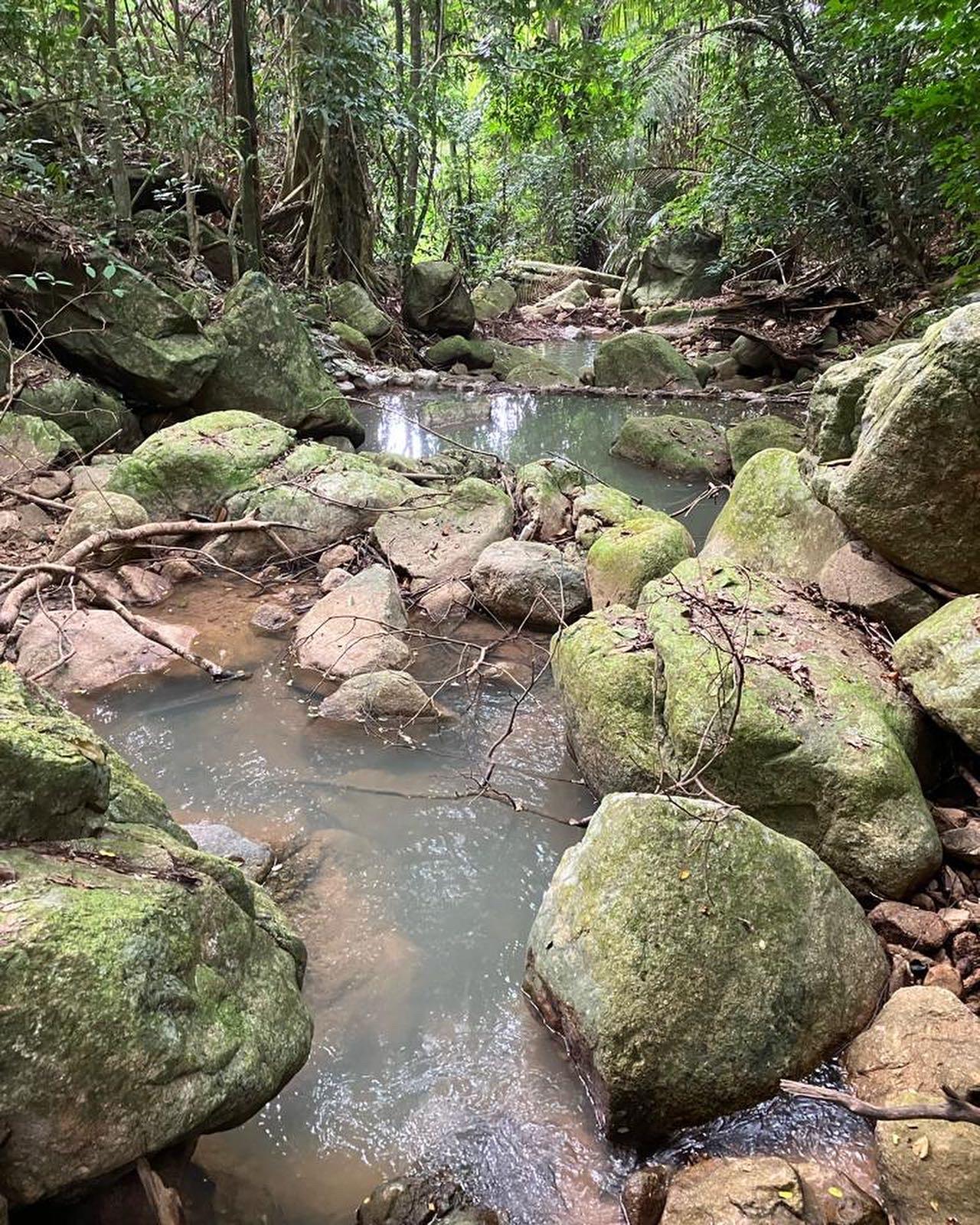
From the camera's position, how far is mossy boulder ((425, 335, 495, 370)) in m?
13.8

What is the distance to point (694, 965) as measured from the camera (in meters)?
2.48

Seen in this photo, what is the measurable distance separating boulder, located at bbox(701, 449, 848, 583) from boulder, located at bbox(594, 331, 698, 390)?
7.27 meters

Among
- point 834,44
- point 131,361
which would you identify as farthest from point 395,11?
point 131,361

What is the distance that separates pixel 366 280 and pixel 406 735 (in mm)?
11692

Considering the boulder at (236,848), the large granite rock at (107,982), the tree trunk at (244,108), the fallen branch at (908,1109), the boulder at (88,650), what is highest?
the tree trunk at (244,108)

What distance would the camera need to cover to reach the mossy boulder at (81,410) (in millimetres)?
7199

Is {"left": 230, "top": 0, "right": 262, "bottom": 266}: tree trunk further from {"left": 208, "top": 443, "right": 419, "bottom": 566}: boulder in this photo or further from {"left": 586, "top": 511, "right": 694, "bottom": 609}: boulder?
{"left": 586, "top": 511, "right": 694, "bottom": 609}: boulder

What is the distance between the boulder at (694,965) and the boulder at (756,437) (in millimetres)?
6349

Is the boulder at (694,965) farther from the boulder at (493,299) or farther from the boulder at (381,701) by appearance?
the boulder at (493,299)

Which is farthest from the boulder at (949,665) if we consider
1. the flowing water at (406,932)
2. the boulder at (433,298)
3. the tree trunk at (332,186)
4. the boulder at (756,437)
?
the boulder at (433,298)

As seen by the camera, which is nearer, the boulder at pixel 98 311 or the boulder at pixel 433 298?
the boulder at pixel 98 311

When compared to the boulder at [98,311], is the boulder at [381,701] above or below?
below

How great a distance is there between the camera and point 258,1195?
2.27m

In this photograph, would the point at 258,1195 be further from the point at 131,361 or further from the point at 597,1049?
the point at 131,361
